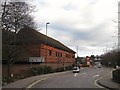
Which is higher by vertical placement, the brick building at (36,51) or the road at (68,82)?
the brick building at (36,51)

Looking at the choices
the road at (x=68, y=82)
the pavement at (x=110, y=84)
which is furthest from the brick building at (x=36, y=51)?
the pavement at (x=110, y=84)

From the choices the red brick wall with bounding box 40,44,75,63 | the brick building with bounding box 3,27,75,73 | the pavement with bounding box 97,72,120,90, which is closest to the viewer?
the pavement with bounding box 97,72,120,90

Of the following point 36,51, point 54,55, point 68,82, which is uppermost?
point 36,51

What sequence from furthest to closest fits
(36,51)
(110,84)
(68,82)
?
(36,51) → (68,82) → (110,84)

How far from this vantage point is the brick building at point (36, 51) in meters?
42.0

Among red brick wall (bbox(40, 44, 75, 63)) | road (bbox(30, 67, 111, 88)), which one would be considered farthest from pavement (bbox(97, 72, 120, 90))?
red brick wall (bbox(40, 44, 75, 63))

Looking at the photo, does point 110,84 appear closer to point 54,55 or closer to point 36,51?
point 36,51

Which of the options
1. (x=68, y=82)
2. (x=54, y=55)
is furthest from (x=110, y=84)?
(x=54, y=55)

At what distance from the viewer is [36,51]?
65.2 metres

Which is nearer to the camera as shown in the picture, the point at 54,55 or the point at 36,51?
the point at 36,51

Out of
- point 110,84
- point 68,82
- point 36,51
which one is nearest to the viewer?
point 110,84

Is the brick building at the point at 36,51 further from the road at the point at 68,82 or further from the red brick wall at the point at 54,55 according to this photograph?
the road at the point at 68,82

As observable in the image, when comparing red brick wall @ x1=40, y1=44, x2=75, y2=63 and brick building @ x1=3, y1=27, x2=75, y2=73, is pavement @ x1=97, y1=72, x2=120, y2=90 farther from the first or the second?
red brick wall @ x1=40, y1=44, x2=75, y2=63

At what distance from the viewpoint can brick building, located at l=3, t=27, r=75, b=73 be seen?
4200 centimetres
